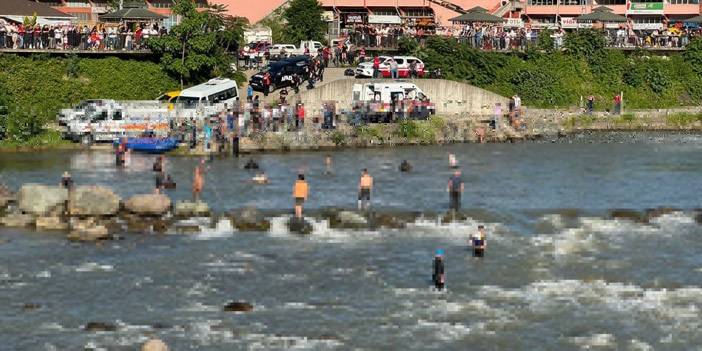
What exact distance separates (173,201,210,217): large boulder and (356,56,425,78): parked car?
30.7 m

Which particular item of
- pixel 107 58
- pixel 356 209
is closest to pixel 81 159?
pixel 107 58

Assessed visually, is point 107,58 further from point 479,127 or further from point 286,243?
point 286,243

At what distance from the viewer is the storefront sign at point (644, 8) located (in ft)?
361

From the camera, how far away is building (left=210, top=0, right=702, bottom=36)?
108 m

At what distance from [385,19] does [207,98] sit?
114ft

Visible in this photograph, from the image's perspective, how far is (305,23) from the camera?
97.5 m

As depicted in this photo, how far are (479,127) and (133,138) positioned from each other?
19.9 meters

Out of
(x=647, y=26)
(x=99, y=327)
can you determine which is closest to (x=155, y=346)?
(x=99, y=327)

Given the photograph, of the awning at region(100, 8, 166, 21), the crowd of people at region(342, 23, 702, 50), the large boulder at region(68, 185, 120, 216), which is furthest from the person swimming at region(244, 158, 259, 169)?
the crowd of people at region(342, 23, 702, 50)

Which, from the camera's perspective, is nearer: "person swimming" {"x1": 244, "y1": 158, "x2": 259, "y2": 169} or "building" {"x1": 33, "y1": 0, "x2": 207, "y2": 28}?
"person swimming" {"x1": 244, "y1": 158, "x2": 259, "y2": 169}

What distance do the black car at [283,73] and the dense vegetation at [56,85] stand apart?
4.63m

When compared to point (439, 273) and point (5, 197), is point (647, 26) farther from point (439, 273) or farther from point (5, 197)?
point (439, 273)

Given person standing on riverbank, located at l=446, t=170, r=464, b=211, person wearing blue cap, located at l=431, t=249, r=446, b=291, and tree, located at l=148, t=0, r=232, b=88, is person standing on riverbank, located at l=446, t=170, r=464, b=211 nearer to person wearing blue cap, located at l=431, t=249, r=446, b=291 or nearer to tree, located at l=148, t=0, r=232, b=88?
person wearing blue cap, located at l=431, t=249, r=446, b=291

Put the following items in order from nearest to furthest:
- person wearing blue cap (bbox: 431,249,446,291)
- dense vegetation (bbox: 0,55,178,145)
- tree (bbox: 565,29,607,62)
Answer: person wearing blue cap (bbox: 431,249,446,291), dense vegetation (bbox: 0,55,178,145), tree (bbox: 565,29,607,62)
